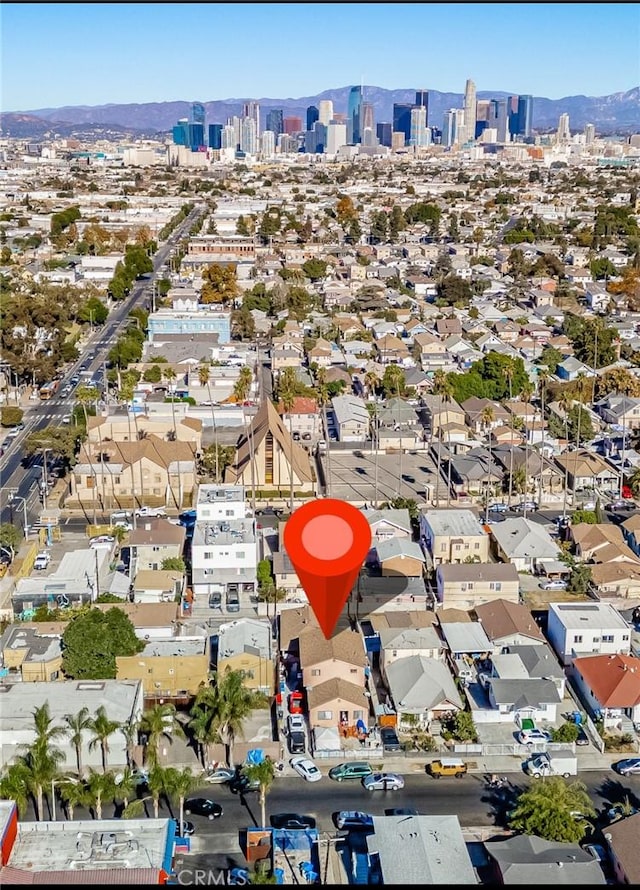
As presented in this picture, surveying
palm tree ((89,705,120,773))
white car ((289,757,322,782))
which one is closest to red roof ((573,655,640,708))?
white car ((289,757,322,782))

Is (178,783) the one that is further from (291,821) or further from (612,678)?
(612,678)

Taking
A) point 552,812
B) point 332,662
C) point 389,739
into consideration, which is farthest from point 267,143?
point 552,812

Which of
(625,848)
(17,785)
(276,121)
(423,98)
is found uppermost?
(423,98)

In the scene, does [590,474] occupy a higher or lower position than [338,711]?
higher

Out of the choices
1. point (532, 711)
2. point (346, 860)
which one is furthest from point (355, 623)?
point (346, 860)

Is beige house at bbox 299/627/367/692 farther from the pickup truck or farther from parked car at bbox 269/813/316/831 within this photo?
the pickup truck

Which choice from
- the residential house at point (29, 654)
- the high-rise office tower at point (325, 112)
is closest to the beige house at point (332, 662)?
the residential house at point (29, 654)

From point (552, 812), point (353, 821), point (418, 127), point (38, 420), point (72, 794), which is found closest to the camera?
point (552, 812)
